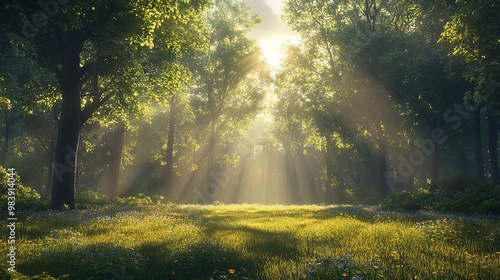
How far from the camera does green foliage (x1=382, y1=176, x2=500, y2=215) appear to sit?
17719 millimetres

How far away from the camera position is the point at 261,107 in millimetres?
48812

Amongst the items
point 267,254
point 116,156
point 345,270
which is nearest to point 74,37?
point 267,254

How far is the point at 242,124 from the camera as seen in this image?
49.8 metres

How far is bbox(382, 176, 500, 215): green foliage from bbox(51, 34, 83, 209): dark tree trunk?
18598mm

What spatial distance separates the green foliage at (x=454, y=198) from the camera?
17719 mm

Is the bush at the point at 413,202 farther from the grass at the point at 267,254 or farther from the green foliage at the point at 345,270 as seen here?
the green foliage at the point at 345,270

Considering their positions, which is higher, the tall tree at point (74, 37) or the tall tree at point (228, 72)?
the tall tree at point (228, 72)

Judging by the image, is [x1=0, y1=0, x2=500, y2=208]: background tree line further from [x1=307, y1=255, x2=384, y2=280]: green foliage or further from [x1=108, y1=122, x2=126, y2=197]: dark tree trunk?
[x1=307, y1=255, x2=384, y2=280]: green foliage

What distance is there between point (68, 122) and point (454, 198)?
20909 mm

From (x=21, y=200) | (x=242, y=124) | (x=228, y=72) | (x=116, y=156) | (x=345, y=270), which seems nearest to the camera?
(x=345, y=270)

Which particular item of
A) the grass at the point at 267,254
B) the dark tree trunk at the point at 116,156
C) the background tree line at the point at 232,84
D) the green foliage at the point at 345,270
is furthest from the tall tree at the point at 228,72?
the green foliage at the point at 345,270

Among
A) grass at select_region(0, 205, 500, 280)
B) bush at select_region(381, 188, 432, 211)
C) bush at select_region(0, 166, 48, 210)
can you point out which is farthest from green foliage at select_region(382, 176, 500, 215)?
bush at select_region(0, 166, 48, 210)

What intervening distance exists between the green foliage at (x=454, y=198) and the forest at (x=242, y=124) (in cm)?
10

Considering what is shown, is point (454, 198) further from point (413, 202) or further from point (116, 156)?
point (116, 156)
